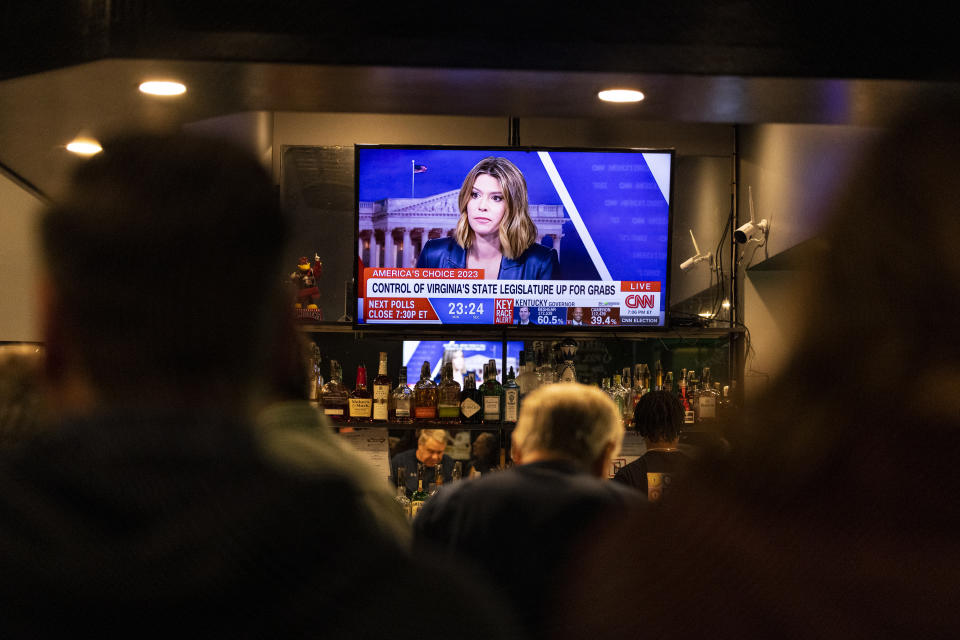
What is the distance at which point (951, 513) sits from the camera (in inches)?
16.1

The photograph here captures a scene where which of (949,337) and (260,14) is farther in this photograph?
(260,14)

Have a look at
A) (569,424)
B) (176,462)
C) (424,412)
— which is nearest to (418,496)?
(424,412)

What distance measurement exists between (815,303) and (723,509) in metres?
0.11

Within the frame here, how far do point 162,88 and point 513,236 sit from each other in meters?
2.10

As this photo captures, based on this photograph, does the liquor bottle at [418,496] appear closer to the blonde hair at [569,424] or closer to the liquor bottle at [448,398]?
the liquor bottle at [448,398]

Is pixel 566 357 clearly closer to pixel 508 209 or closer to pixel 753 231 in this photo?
pixel 508 209

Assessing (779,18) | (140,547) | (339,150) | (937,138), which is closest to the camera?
(937,138)

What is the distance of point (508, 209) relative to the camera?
161 inches

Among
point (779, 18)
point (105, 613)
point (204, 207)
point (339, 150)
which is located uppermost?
point (339, 150)

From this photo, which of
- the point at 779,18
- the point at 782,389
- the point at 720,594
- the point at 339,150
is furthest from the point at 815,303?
the point at 339,150

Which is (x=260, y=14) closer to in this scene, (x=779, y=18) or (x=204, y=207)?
(x=779, y=18)

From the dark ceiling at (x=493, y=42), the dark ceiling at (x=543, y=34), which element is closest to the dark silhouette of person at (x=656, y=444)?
the dark ceiling at (x=493, y=42)

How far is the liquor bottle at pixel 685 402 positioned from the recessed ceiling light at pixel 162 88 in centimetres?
284

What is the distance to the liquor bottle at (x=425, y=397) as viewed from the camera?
4.21m
